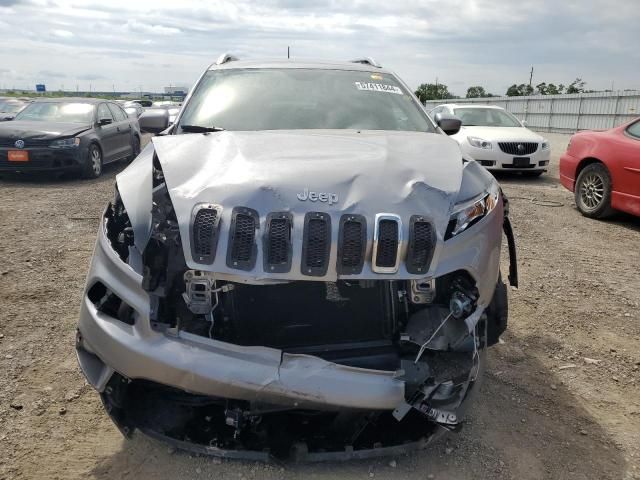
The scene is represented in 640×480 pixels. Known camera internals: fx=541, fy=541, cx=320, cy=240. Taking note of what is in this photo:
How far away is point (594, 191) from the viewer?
7.49m

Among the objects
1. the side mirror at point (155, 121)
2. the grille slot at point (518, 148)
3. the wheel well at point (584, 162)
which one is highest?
the side mirror at point (155, 121)

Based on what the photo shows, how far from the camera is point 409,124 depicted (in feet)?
12.1

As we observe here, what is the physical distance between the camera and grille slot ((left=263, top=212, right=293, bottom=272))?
2100mm

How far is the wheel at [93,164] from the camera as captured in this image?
10.1m

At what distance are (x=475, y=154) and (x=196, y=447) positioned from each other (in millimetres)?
9765

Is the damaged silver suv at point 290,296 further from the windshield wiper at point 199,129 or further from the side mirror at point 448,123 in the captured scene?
the side mirror at point 448,123

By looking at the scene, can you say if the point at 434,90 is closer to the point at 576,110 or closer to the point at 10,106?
the point at 576,110

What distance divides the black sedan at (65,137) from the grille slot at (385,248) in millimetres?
Answer: 8995

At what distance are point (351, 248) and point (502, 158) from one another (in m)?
9.64

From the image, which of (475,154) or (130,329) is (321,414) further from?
(475,154)

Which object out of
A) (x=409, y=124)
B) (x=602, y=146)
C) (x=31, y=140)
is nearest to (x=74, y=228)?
(x=31, y=140)

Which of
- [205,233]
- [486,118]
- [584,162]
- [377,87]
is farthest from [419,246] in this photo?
[486,118]

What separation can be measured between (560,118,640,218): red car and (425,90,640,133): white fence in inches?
501

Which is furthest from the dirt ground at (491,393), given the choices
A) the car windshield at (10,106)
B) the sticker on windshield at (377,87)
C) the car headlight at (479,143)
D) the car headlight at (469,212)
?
the car windshield at (10,106)
